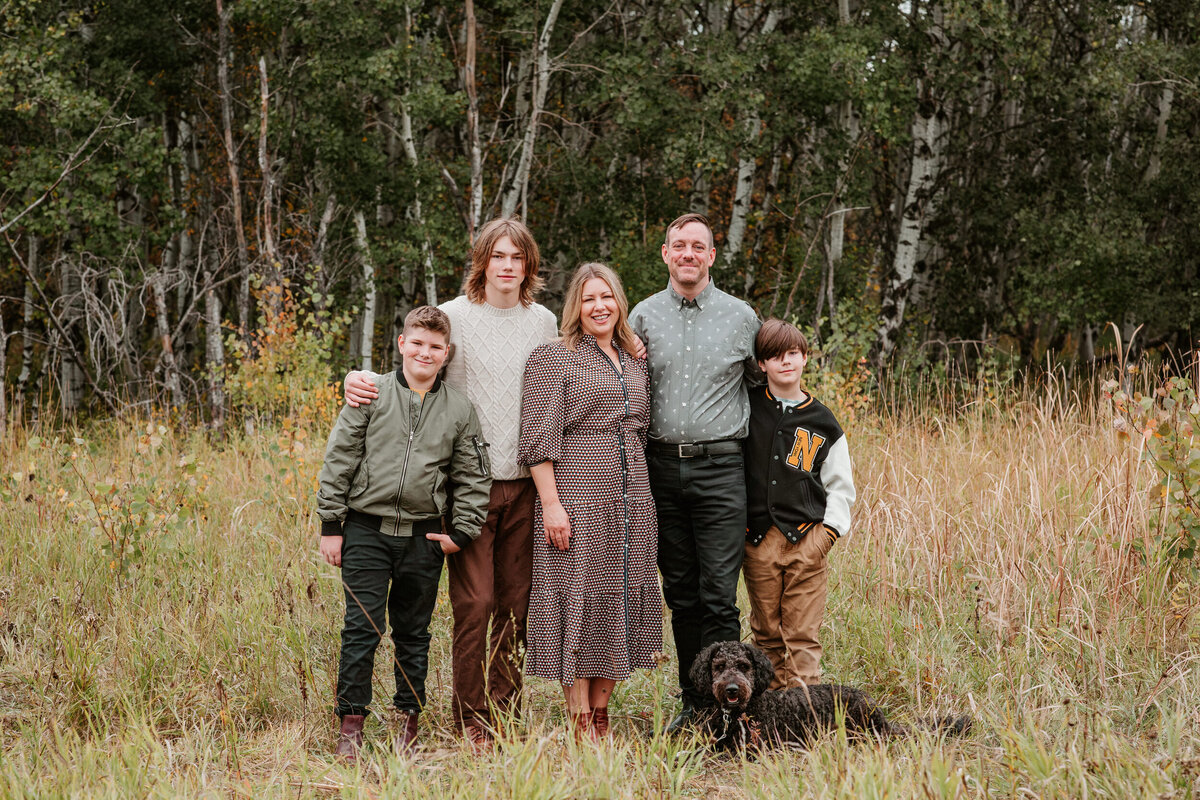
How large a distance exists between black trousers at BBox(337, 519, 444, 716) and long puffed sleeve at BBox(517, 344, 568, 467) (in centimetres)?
45

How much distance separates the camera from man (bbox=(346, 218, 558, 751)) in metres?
3.55

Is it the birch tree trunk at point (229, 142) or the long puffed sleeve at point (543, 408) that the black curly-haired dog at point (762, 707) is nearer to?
the long puffed sleeve at point (543, 408)

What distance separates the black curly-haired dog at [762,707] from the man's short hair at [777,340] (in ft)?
3.53

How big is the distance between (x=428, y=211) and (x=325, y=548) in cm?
1037

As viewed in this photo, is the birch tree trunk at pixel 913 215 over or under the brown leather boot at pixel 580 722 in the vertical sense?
over

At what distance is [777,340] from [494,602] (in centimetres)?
144

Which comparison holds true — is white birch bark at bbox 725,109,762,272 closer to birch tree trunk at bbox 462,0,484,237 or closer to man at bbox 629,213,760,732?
birch tree trunk at bbox 462,0,484,237

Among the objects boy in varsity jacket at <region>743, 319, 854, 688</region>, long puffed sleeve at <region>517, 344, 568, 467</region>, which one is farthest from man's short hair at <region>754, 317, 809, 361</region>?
long puffed sleeve at <region>517, 344, 568, 467</region>

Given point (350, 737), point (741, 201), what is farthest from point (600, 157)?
point (350, 737)

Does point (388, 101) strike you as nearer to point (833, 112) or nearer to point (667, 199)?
point (667, 199)

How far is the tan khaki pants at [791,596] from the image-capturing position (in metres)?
3.67

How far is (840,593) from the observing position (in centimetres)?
484

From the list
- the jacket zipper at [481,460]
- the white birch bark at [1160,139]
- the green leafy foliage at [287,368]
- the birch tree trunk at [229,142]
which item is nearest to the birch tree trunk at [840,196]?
A: the white birch bark at [1160,139]

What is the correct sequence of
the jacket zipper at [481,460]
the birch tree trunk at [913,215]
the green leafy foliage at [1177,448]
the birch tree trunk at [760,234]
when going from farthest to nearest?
the birch tree trunk at [760,234] < the birch tree trunk at [913,215] < the green leafy foliage at [1177,448] < the jacket zipper at [481,460]
